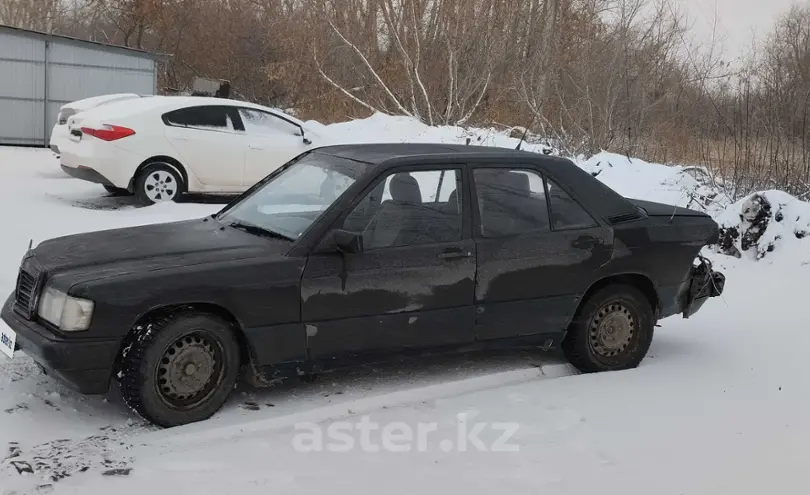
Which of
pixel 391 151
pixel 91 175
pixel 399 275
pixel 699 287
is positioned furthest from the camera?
pixel 91 175

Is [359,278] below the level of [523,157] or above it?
below

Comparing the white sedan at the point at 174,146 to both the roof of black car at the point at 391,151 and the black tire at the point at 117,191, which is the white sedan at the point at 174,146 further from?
the roof of black car at the point at 391,151

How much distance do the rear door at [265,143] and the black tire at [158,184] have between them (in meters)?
1.05

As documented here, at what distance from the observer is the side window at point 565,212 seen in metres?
5.57

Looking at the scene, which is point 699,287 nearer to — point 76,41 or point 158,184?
point 158,184

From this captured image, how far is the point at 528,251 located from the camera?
538cm

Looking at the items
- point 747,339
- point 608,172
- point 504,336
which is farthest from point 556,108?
point 504,336

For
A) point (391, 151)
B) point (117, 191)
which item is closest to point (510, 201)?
point (391, 151)

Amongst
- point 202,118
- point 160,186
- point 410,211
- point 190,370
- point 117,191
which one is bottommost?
point 190,370

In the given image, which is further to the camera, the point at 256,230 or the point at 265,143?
the point at 265,143

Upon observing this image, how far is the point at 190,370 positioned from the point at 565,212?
2.63 meters

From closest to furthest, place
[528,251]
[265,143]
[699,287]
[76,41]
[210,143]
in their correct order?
1. [528,251]
2. [699,287]
3. [210,143]
4. [265,143]
5. [76,41]

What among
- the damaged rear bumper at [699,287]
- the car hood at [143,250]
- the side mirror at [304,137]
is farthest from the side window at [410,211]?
the side mirror at [304,137]

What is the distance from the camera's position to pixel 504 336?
17.7 ft
